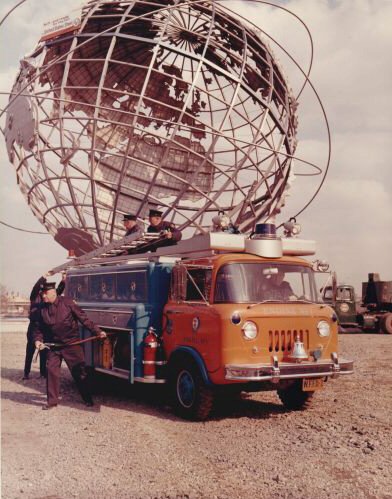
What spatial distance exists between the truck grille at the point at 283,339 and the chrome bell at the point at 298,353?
0.11 m

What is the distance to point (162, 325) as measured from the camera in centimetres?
739

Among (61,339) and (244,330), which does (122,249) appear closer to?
(61,339)

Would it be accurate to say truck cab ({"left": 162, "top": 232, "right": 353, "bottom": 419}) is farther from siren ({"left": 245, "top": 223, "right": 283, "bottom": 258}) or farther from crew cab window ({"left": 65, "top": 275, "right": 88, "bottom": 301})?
crew cab window ({"left": 65, "top": 275, "right": 88, "bottom": 301})

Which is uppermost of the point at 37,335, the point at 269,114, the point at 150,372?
the point at 269,114

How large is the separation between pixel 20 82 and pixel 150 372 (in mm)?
8574

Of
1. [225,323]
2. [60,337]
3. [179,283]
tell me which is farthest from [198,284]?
[60,337]

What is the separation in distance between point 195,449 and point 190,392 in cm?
134

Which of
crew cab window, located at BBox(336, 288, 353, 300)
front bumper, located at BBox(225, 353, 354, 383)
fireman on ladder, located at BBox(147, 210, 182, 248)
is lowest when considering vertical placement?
front bumper, located at BBox(225, 353, 354, 383)

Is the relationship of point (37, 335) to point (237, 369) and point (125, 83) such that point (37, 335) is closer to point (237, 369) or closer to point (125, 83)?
point (237, 369)

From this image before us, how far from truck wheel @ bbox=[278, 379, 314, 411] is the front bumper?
0.76m

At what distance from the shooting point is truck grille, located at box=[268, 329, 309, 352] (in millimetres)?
6480

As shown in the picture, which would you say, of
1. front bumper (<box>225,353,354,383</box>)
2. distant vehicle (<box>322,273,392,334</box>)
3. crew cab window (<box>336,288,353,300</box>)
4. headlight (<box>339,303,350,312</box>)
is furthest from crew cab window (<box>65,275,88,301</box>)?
headlight (<box>339,303,350,312</box>)

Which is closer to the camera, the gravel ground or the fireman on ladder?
the gravel ground

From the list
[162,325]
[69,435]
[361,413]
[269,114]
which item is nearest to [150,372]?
[162,325]
